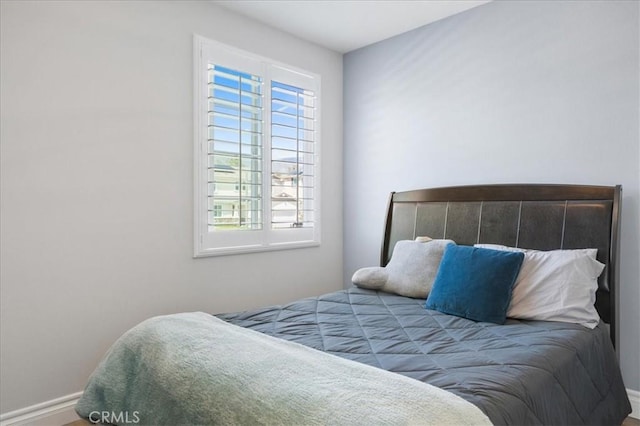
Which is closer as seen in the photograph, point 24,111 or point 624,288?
point 24,111

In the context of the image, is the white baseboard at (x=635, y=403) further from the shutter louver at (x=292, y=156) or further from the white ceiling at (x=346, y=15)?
the white ceiling at (x=346, y=15)

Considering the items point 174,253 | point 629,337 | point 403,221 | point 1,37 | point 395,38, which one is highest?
point 395,38

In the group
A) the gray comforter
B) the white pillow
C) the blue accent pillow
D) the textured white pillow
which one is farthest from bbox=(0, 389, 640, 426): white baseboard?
the textured white pillow

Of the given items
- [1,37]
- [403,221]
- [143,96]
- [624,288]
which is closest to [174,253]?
[143,96]

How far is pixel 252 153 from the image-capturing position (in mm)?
3236

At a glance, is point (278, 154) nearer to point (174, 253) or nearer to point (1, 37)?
point (174, 253)

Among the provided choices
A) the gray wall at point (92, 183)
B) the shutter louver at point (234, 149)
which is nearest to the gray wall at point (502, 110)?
the shutter louver at point (234, 149)

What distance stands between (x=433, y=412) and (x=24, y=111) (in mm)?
2389

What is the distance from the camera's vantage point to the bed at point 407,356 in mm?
1224

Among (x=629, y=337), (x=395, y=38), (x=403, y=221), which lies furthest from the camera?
(x=395, y=38)

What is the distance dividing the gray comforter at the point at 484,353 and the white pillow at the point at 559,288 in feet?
0.24

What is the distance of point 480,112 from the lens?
3.05 m

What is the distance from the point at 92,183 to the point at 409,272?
1.97m

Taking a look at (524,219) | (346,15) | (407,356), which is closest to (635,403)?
(524,219)
